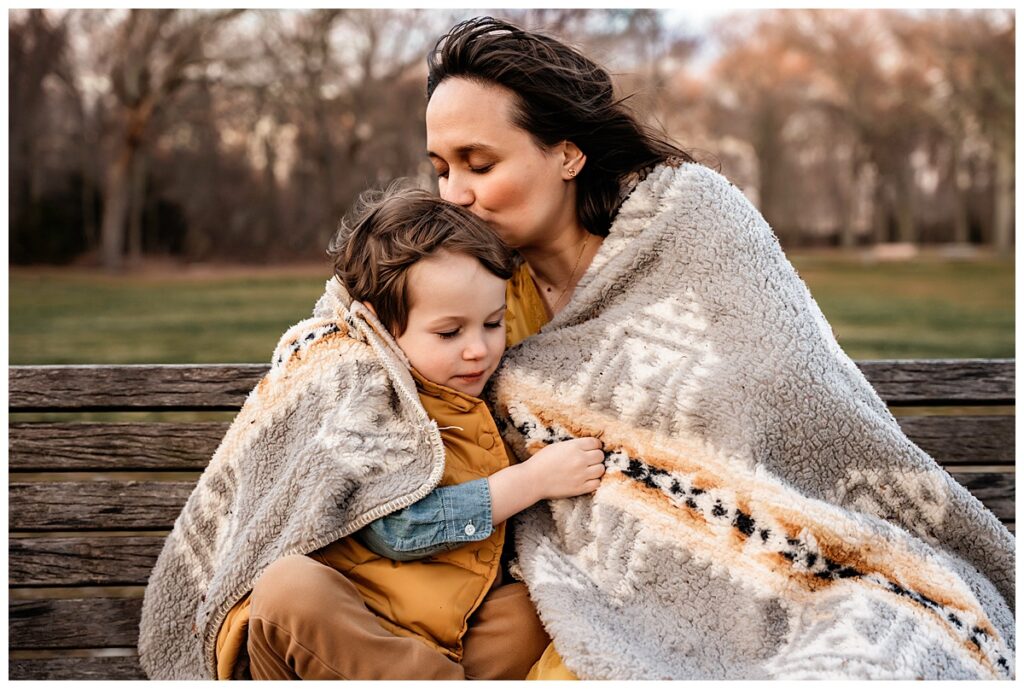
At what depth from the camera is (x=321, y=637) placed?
5.35ft

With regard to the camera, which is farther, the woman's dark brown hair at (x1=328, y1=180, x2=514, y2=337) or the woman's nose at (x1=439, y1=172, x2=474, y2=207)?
the woman's nose at (x1=439, y1=172, x2=474, y2=207)

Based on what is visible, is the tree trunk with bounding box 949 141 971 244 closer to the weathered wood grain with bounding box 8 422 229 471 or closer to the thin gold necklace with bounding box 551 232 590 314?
the thin gold necklace with bounding box 551 232 590 314

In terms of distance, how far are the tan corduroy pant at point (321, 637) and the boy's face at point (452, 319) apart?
420 mm

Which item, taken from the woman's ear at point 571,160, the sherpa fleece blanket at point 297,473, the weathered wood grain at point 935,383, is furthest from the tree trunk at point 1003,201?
the sherpa fleece blanket at point 297,473

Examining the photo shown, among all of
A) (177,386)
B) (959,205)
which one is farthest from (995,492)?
(959,205)

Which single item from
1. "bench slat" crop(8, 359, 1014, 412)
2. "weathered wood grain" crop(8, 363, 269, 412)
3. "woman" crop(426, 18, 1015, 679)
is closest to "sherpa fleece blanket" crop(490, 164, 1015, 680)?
"woman" crop(426, 18, 1015, 679)

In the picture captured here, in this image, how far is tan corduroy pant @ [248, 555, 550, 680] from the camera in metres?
1.63

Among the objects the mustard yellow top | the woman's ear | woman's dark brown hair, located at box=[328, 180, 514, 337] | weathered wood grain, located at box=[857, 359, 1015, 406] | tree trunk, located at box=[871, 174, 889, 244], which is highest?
the woman's ear

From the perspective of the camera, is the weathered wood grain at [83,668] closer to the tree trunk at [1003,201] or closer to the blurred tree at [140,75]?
the blurred tree at [140,75]

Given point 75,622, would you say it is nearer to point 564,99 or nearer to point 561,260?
point 561,260

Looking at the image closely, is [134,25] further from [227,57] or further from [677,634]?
[677,634]

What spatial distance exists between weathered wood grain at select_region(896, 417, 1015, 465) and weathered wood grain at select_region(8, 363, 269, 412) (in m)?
1.51

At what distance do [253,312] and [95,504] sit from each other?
837cm

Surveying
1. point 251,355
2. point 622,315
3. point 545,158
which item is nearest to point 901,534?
point 622,315
